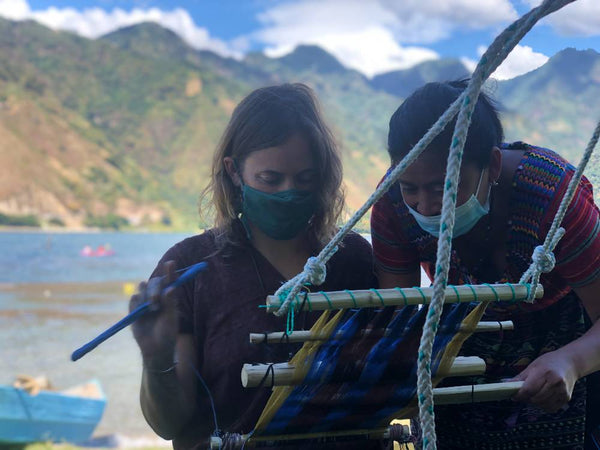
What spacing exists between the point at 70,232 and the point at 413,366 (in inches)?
2495

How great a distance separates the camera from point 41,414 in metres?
10.7

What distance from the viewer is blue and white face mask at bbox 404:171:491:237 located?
1492mm

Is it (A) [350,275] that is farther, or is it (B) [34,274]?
(B) [34,274]

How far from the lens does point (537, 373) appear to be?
52.4 inches

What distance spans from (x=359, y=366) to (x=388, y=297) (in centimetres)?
18

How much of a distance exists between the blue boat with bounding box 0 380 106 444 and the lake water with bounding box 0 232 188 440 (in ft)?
6.13

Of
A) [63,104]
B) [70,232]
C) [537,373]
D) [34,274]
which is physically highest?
[63,104]

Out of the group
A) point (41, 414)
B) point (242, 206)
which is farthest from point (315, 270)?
point (41, 414)

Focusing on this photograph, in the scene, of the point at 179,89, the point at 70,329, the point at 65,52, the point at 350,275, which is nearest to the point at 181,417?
the point at 350,275

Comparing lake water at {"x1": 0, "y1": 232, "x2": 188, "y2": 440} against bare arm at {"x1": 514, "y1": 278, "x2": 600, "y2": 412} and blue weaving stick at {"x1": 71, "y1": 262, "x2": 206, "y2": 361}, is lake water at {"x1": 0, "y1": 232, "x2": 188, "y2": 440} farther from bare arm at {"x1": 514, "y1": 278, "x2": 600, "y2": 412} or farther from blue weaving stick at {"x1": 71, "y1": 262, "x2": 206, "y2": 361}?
bare arm at {"x1": 514, "y1": 278, "x2": 600, "y2": 412}

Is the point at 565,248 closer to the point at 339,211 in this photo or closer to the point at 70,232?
the point at 339,211

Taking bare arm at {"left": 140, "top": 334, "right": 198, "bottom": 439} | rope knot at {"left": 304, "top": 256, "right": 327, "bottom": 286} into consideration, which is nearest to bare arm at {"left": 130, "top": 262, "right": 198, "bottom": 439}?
bare arm at {"left": 140, "top": 334, "right": 198, "bottom": 439}

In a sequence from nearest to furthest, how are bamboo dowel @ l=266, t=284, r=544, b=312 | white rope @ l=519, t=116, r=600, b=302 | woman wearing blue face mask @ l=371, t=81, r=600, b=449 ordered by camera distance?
1. bamboo dowel @ l=266, t=284, r=544, b=312
2. white rope @ l=519, t=116, r=600, b=302
3. woman wearing blue face mask @ l=371, t=81, r=600, b=449

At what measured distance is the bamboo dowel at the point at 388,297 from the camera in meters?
1.16
